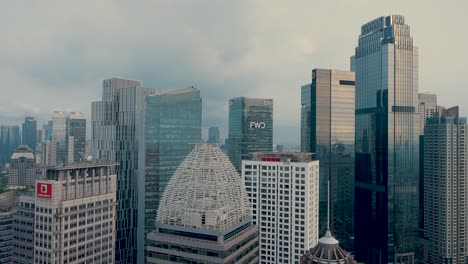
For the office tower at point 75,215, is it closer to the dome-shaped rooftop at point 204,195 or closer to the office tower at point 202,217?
the office tower at point 202,217

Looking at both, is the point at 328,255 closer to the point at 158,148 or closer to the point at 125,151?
the point at 158,148

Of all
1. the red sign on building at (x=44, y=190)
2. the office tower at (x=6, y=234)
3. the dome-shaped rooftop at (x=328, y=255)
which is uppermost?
the red sign on building at (x=44, y=190)

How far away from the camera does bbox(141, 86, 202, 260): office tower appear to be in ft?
582

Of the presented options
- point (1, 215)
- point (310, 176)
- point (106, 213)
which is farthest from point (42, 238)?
point (310, 176)

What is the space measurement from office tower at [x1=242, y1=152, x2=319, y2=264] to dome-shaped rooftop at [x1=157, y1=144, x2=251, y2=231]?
36.8 metres

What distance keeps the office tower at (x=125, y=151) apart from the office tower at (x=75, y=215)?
51353 mm

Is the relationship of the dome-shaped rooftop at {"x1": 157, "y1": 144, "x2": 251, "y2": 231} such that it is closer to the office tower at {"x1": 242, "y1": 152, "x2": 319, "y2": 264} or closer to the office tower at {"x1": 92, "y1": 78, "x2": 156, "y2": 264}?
the office tower at {"x1": 242, "y1": 152, "x2": 319, "y2": 264}

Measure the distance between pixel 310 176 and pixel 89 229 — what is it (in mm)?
80964

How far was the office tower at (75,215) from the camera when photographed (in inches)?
4432

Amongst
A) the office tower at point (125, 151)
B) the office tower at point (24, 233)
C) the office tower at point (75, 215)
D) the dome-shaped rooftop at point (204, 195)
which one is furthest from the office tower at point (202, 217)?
the office tower at point (125, 151)

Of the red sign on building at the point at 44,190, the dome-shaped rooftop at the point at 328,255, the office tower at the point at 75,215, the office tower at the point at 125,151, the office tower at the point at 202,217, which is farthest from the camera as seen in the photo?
the office tower at the point at 125,151

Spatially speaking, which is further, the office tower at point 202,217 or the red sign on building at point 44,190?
the red sign on building at point 44,190

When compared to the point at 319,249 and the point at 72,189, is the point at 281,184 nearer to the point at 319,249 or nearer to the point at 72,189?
the point at 319,249

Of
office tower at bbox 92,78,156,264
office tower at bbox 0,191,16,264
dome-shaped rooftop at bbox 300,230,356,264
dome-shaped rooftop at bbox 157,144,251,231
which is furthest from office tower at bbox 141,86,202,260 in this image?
dome-shaped rooftop at bbox 300,230,356,264
